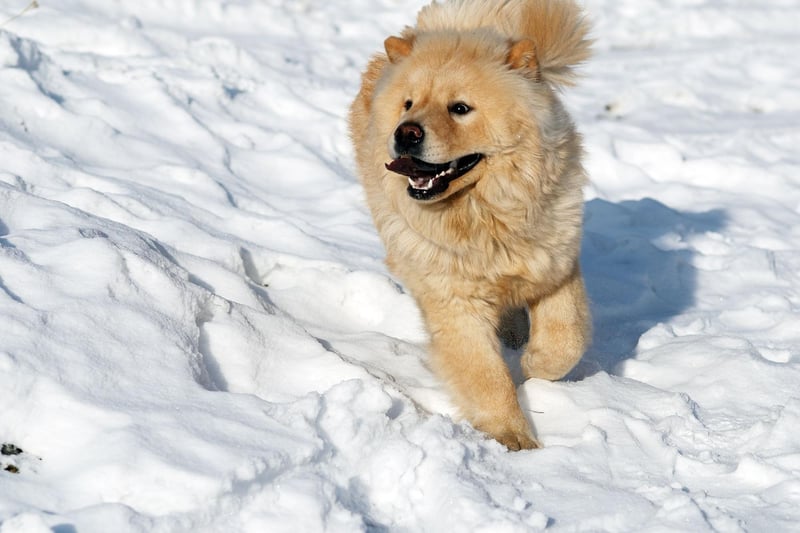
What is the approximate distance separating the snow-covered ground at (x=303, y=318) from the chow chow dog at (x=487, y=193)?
176 millimetres

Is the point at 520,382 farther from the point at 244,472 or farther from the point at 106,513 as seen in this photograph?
the point at 106,513

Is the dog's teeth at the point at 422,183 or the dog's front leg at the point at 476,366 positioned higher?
the dog's teeth at the point at 422,183

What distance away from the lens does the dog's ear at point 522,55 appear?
3.08 m

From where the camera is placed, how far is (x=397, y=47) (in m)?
3.24

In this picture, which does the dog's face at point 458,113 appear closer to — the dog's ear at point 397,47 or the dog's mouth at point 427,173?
the dog's mouth at point 427,173

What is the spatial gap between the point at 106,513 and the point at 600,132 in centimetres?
509

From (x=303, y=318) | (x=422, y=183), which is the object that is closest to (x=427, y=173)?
(x=422, y=183)

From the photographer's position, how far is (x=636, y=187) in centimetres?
572

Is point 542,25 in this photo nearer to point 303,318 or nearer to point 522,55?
point 522,55

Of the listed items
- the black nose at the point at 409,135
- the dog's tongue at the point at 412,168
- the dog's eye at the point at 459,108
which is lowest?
the dog's tongue at the point at 412,168

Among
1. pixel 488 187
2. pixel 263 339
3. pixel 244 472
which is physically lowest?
pixel 263 339

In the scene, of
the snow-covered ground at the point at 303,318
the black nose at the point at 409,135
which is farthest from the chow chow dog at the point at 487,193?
the snow-covered ground at the point at 303,318

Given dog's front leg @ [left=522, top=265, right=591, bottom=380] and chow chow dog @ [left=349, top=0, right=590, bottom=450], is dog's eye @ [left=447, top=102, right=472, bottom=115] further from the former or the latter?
dog's front leg @ [left=522, top=265, right=591, bottom=380]

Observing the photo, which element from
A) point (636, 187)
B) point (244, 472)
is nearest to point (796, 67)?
point (636, 187)
